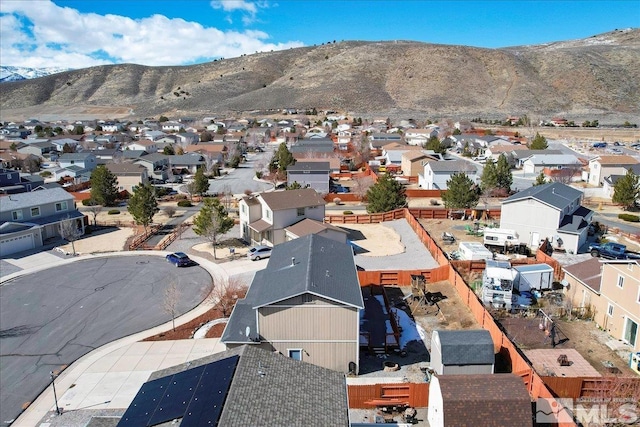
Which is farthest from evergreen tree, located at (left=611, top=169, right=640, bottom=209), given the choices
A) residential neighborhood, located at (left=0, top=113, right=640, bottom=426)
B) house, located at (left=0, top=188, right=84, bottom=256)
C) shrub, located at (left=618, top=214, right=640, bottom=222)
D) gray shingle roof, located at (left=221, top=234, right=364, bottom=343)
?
house, located at (left=0, top=188, right=84, bottom=256)

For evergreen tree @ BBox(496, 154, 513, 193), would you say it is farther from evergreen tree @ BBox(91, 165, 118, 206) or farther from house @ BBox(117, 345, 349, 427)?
house @ BBox(117, 345, 349, 427)

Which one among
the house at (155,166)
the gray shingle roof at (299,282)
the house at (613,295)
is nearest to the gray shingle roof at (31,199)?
the house at (155,166)

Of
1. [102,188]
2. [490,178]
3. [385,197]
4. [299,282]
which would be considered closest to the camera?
[299,282]

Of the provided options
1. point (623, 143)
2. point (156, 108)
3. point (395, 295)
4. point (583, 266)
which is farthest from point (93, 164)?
point (156, 108)

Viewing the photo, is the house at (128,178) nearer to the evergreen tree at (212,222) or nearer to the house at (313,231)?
the evergreen tree at (212,222)

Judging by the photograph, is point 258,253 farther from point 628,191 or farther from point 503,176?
point 628,191

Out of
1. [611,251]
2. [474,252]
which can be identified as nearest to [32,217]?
[474,252]

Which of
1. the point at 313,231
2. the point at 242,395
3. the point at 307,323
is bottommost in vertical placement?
the point at 307,323
